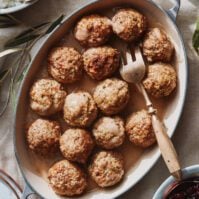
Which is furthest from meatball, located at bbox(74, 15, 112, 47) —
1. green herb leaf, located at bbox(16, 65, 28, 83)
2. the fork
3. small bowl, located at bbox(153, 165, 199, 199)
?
small bowl, located at bbox(153, 165, 199, 199)

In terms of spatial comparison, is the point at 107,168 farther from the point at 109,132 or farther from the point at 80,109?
the point at 80,109

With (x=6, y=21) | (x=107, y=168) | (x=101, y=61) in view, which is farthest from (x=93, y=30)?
(x=107, y=168)

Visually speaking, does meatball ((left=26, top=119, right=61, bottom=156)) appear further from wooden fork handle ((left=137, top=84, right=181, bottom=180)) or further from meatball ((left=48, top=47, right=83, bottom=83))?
wooden fork handle ((left=137, top=84, right=181, bottom=180))

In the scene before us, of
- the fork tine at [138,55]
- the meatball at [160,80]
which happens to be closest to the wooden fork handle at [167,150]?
the meatball at [160,80]

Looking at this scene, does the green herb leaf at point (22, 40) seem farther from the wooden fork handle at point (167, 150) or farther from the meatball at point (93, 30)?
the wooden fork handle at point (167, 150)

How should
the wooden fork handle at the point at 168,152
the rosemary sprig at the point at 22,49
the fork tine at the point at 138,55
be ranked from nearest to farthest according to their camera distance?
the wooden fork handle at the point at 168,152 → the fork tine at the point at 138,55 → the rosemary sprig at the point at 22,49


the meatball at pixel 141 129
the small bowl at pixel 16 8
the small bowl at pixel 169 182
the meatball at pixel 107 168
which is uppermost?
the small bowl at pixel 16 8
